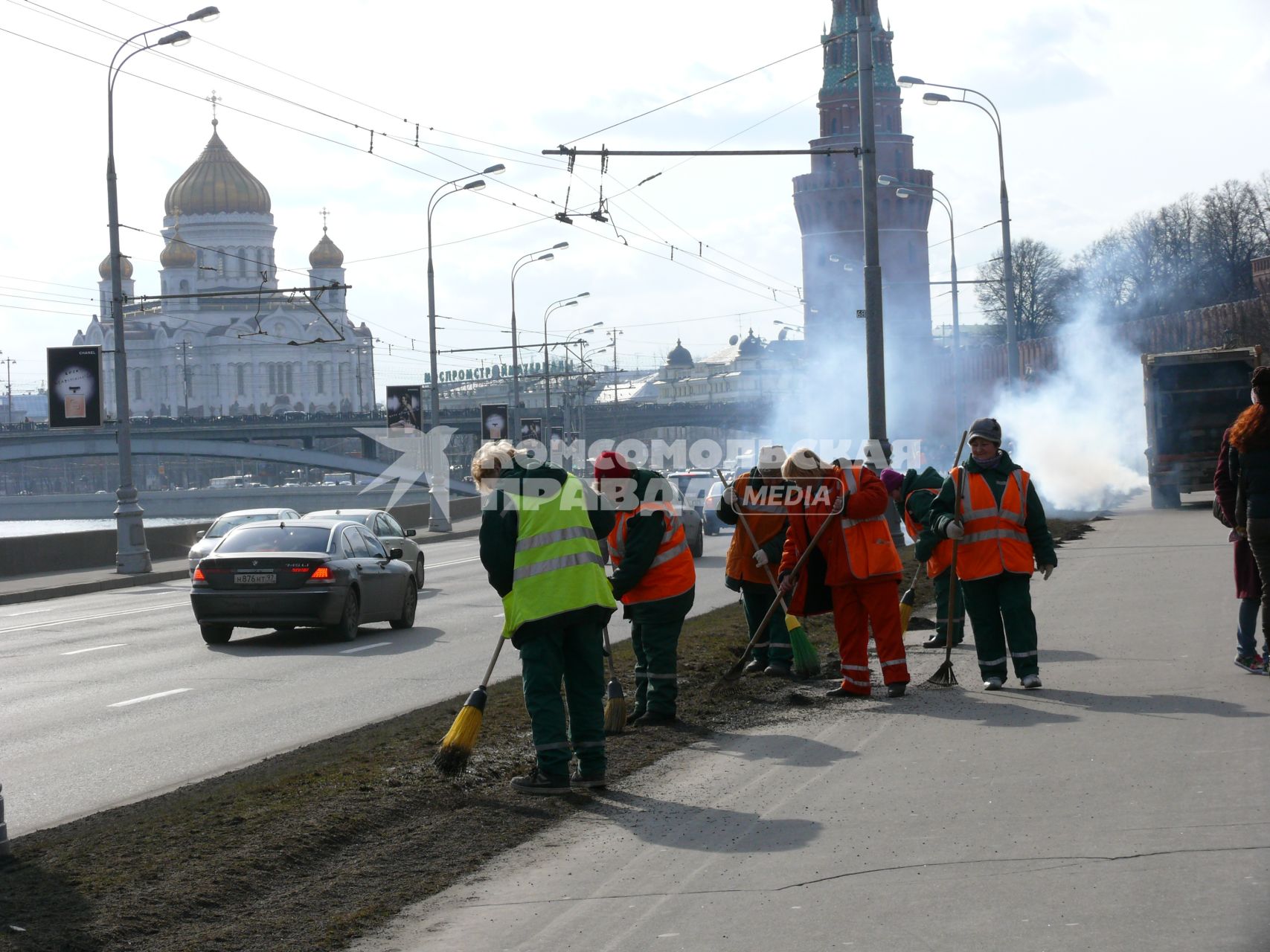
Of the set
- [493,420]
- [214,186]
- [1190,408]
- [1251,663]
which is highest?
[214,186]

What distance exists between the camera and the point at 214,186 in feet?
419

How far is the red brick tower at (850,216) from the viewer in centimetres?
11044

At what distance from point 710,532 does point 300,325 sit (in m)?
105

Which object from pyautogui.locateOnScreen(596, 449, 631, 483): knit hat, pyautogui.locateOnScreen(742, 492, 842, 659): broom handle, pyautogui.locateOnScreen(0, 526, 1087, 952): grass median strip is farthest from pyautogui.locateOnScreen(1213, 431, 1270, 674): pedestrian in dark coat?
pyautogui.locateOnScreen(596, 449, 631, 483): knit hat

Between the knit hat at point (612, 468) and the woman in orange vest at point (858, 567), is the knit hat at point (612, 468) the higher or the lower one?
the higher one

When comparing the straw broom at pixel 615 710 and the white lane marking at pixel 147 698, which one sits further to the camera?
the white lane marking at pixel 147 698

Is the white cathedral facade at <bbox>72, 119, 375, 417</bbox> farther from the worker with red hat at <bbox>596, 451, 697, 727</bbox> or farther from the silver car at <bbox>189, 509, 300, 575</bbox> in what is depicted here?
the worker with red hat at <bbox>596, 451, 697, 727</bbox>

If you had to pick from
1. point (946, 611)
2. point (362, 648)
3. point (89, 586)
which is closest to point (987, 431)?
point (946, 611)

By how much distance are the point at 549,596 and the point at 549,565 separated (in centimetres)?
15

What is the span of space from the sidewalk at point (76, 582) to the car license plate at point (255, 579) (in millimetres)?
10798

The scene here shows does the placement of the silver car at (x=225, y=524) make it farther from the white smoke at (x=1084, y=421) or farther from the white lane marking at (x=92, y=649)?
the white smoke at (x=1084, y=421)

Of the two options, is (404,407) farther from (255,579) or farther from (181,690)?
(181,690)

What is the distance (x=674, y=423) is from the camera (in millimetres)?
106000

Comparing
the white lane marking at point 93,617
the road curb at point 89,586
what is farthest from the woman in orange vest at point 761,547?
the road curb at point 89,586
